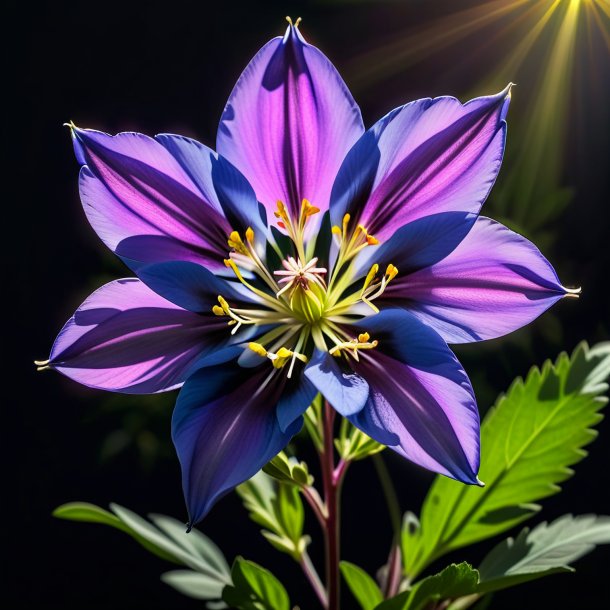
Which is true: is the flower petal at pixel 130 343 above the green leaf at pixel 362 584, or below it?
above

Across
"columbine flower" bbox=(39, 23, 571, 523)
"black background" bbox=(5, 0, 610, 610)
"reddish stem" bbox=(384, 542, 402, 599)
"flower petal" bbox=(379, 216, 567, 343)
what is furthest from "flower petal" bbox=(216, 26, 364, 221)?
"black background" bbox=(5, 0, 610, 610)

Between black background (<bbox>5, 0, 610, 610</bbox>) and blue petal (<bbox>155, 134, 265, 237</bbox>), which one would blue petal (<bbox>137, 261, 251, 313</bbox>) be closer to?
blue petal (<bbox>155, 134, 265, 237</bbox>)

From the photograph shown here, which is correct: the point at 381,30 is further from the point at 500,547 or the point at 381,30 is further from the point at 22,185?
the point at 500,547

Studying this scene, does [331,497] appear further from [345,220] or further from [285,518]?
[345,220]

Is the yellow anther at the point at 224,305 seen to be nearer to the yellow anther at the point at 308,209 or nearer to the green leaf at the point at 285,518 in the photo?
the yellow anther at the point at 308,209

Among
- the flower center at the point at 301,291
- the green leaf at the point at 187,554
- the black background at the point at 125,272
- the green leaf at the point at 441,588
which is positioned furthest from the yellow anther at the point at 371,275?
the black background at the point at 125,272

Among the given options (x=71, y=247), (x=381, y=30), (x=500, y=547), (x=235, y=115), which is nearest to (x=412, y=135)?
(x=235, y=115)

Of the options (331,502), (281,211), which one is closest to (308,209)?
(281,211)
